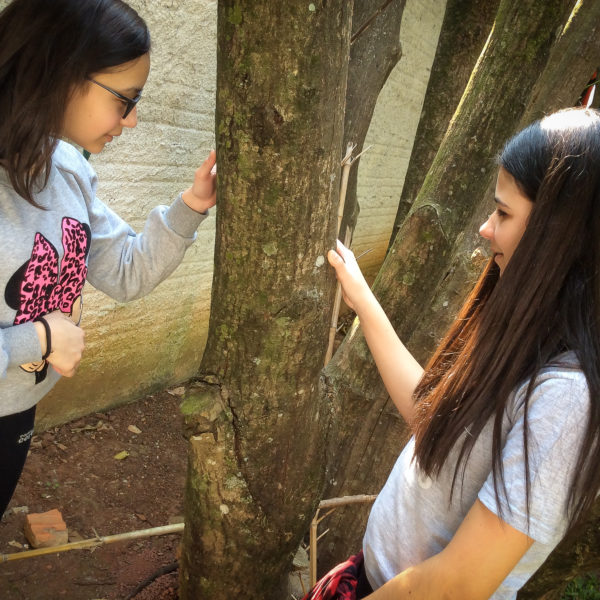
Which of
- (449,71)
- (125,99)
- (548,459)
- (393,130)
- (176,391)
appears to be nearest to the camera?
(548,459)

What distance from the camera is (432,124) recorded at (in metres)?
3.39

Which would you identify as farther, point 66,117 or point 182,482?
point 182,482

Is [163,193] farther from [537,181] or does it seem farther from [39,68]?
[537,181]

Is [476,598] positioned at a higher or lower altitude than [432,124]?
lower

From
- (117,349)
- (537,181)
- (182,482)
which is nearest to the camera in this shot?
(537,181)

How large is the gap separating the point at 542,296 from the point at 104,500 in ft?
8.17

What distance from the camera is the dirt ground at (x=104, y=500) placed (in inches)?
96.7

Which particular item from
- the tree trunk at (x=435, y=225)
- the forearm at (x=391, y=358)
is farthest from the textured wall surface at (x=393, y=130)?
the forearm at (x=391, y=358)

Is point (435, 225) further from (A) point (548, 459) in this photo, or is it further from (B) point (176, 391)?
(B) point (176, 391)

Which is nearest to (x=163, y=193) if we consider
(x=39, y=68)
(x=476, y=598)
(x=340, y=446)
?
(x=340, y=446)

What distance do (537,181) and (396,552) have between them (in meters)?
0.81

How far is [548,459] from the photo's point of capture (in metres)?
1.04

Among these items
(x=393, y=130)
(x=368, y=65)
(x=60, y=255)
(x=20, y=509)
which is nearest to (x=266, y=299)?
(x=60, y=255)

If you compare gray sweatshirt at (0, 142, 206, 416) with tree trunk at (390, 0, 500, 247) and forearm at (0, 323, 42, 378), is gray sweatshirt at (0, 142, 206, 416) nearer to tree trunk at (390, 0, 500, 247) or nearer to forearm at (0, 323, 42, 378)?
forearm at (0, 323, 42, 378)
